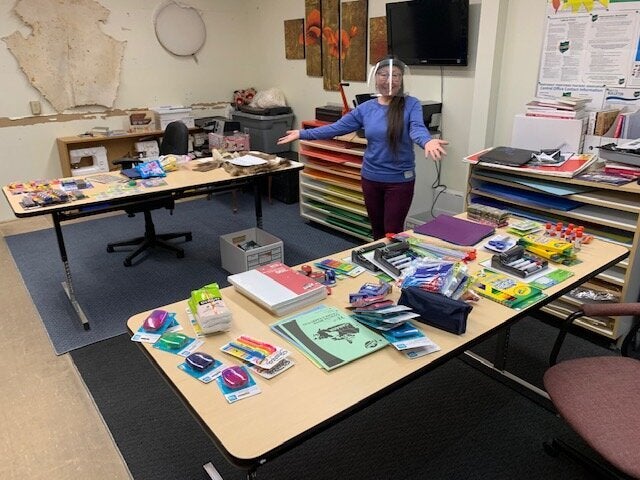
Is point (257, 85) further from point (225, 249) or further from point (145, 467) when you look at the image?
point (145, 467)

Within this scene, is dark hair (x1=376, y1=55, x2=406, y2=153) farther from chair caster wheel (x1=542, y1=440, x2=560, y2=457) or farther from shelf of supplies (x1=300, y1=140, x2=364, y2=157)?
chair caster wheel (x1=542, y1=440, x2=560, y2=457)

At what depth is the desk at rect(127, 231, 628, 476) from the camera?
1.05m

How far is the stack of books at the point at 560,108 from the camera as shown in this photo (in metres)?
2.73

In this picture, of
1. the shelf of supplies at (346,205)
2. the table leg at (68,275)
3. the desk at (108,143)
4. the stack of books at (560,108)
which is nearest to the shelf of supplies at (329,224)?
the shelf of supplies at (346,205)

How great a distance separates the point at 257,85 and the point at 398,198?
361 centimetres

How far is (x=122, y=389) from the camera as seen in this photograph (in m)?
2.29

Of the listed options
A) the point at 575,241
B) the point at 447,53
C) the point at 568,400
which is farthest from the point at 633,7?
the point at 568,400

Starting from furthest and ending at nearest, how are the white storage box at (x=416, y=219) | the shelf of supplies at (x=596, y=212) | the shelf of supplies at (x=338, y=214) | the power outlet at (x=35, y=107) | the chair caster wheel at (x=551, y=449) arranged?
the power outlet at (x=35, y=107), the shelf of supplies at (x=338, y=214), the white storage box at (x=416, y=219), the shelf of supplies at (x=596, y=212), the chair caster wheel at (x=551, y=449)

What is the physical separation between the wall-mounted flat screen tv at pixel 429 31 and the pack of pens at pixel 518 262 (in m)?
2.09

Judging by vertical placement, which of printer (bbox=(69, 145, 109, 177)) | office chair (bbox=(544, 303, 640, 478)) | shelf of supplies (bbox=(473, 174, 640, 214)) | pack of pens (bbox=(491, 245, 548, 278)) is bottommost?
office chair (bbox=(544, 303, 640, 478))

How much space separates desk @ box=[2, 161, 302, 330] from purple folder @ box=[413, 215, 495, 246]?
1440 mm

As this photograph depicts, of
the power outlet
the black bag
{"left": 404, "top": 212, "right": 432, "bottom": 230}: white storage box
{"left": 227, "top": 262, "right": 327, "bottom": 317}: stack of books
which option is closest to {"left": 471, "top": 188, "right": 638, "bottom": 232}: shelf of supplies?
{"left": 404, "top": 212, "right": 432, "bottom": 230}: white storage box

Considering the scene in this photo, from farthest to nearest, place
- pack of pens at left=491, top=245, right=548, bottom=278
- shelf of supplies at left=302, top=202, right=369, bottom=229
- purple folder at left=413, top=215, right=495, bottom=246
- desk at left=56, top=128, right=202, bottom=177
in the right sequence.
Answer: desk at left=56, top=128, right=202, bottom=177
shelf of supplies at left=302, top=202, right=369, bottom=229
purple folder at left=413, top=215, right=495, bottom=246
pack of pens at left=491, top=245, right=548, bottom=278

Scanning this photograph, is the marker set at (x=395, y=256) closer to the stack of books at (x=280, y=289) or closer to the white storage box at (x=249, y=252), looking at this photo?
the stack of books at (x=280, y=289)
